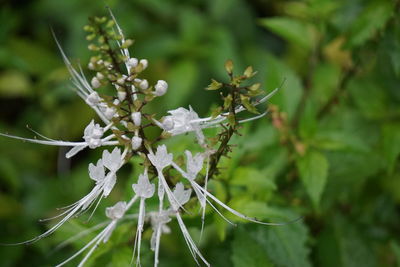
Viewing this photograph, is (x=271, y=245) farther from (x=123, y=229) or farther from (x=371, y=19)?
(x=371, y=19)

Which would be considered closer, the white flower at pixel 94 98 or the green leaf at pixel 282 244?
the white flower at pixel 94 98

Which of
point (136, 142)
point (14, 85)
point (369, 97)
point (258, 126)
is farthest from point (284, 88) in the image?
point (14, 85)

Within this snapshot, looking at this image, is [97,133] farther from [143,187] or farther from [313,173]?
[313,173]

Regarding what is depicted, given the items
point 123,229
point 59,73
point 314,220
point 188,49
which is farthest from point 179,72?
point 123,229

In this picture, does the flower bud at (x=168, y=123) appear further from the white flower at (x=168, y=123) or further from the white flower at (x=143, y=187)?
the white flower at (x=143, y=187)

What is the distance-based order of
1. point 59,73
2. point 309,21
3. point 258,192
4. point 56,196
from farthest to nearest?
point 59,73
point 56,196
point 309,21
point 258,192

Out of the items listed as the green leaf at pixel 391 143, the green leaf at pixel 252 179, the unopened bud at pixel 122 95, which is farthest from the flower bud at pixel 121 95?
the green leaf at pixel 391 143
